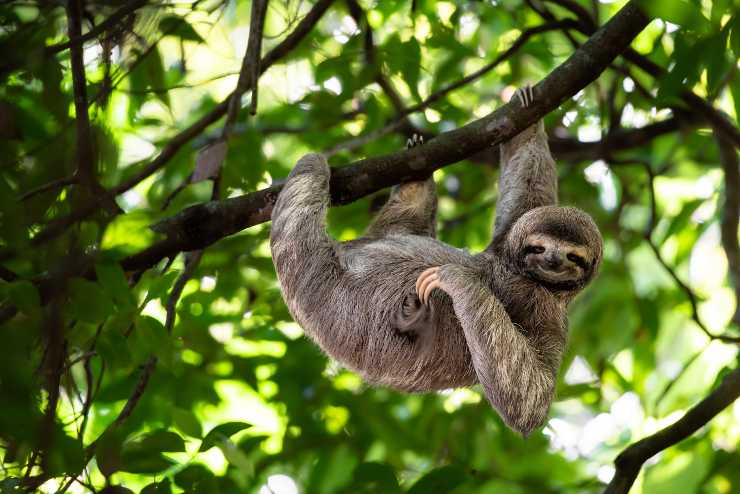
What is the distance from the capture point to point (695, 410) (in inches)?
238

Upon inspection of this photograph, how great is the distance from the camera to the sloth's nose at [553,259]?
23.4ft

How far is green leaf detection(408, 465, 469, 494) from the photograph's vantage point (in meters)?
5.99

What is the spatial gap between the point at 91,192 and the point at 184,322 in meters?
4.82

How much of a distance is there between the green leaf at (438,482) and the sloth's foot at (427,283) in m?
1.51

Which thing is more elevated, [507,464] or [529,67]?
[529,67]

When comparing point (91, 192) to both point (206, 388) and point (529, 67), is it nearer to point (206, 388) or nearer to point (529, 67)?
point (206, 388)

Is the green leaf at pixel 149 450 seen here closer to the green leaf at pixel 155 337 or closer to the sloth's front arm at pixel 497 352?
the green leaf at pixel 155 337

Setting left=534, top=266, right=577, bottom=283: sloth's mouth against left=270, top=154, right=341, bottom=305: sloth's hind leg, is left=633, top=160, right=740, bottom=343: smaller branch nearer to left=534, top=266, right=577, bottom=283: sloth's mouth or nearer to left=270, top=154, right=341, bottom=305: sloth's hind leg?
left=534, top=266, right=577, bottom=283: sloth's mouth

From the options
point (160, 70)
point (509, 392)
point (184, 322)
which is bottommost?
point (509, 392)

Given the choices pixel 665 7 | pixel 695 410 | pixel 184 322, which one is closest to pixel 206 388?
pixel 184 322

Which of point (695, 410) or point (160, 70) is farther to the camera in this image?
point (160, 70)

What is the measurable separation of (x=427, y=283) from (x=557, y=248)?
124 cm

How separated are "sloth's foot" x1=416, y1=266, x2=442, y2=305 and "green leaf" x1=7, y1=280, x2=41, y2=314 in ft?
10.6

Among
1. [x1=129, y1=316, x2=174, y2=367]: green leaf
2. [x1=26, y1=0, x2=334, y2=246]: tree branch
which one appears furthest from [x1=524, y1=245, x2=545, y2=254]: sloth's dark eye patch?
[x1=129, y1=316, x2=174, y2=367]: green leaf
